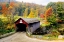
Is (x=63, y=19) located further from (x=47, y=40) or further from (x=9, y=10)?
(x=47, y=40)

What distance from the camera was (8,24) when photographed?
115 ft

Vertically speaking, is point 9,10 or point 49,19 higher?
point 9,10

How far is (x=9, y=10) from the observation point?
40.2 meters

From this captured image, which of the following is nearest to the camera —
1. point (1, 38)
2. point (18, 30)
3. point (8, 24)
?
point (1, 38)

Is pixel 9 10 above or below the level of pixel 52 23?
above

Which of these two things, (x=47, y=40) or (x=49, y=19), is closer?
(x=47, y=40)

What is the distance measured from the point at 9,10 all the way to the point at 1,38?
18.7 metres

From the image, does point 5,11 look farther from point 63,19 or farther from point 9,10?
point 63,19

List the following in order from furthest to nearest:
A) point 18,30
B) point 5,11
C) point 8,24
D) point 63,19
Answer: point 63,19
point 5,11
point 8,24
point 18,30

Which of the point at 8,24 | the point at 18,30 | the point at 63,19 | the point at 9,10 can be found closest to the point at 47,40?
the point at 18,30

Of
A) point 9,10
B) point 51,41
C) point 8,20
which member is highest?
point 9,10

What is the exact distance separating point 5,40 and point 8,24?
14.0 meters

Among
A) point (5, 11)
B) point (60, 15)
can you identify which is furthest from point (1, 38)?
point (60, 15)

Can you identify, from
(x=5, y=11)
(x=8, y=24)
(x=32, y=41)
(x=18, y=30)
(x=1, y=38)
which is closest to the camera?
(x=32, y=41)
